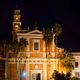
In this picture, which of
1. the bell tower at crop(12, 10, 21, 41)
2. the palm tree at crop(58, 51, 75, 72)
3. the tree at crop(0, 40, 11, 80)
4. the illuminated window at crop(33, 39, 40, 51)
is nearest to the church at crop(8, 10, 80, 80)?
the illuminated window at crop(33, 39, 40, 51)

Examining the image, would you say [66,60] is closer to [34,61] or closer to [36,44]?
[34,61]

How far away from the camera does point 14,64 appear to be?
89.5m

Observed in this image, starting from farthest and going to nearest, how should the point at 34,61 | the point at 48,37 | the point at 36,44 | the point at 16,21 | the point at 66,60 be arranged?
the point at 16,21 → the point at 48,37 → the point at 36,44 → the point at 34,61 → the point at 66,60

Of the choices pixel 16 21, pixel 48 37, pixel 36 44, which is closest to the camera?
pixel 36 44

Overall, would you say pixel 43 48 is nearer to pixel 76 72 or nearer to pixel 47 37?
pixel 47 37

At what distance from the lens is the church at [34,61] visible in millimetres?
89562

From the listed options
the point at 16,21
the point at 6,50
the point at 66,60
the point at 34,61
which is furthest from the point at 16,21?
the point at 66,60

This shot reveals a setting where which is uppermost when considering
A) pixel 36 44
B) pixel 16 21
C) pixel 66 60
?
pixel 16 21

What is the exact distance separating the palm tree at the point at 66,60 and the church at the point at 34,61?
1.20m

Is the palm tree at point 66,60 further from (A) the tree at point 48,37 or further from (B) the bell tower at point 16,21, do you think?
(B) the bell tower at point 16,21

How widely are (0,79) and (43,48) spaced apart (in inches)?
437

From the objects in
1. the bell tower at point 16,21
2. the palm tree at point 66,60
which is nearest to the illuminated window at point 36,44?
the palm tree at point 66,60

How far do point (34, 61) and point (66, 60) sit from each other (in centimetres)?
652

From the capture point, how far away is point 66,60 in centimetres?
8900
